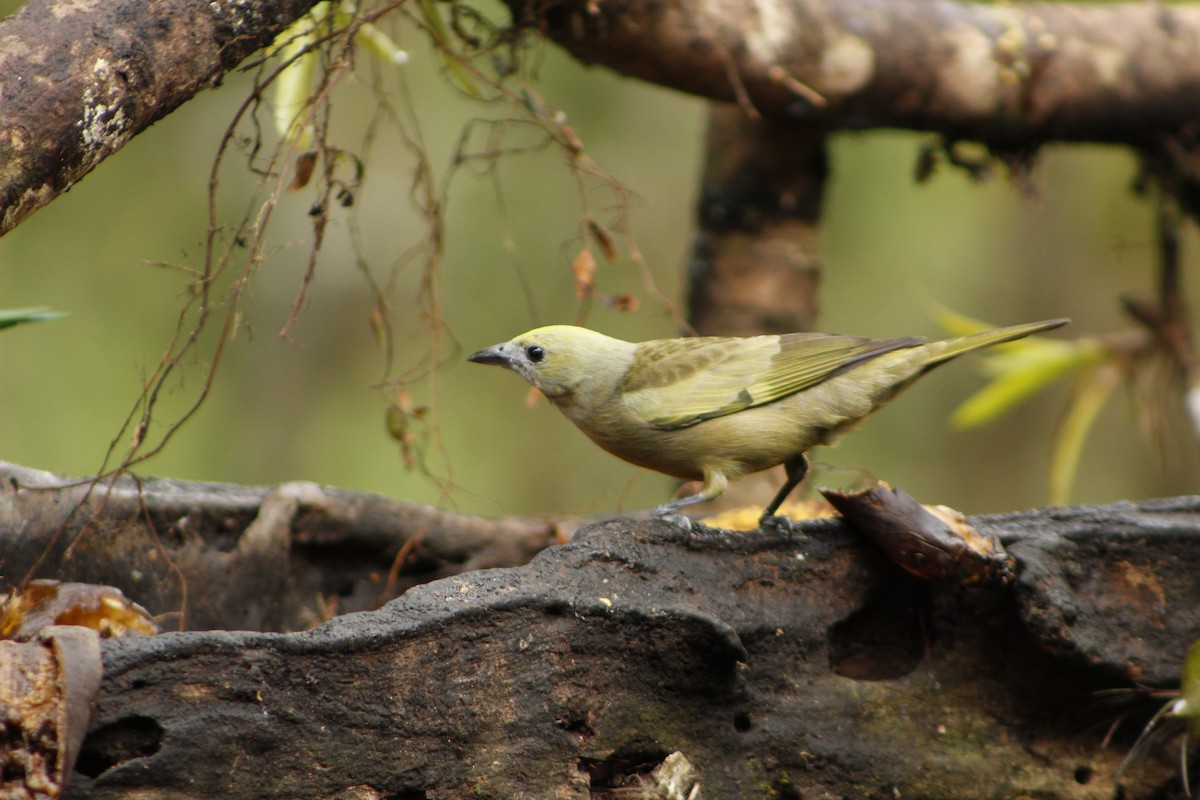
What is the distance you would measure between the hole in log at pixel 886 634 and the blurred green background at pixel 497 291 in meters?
4.69

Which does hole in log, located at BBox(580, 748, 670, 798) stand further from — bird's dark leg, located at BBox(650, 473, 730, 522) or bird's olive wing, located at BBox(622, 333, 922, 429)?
bird's olive wing, located at BBox(622, 333, 922, 429)

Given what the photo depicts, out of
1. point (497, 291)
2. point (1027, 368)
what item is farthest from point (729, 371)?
point (497, 291)

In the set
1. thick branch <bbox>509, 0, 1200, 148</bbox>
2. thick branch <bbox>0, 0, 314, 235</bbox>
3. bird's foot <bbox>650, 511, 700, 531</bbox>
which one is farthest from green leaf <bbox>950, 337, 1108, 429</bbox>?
thick branch <bbox>0, 0, 314, 235</bbox>

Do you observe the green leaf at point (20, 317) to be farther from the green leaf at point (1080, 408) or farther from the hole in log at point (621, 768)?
the green leaf at point (1080, 408)

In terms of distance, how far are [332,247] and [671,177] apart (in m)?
2.38

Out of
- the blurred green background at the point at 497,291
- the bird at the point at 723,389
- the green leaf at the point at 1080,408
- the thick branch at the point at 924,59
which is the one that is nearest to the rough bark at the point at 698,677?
the bird at the point at 723,389

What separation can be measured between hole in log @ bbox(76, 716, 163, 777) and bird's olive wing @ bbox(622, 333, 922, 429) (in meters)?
1.54

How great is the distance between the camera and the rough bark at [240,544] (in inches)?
109

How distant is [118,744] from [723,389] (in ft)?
5.82

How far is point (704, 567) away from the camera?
2.58m

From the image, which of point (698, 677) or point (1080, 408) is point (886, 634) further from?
point (1080, 408)

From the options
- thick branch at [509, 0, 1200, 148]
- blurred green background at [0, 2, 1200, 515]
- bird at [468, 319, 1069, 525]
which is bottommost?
blurred green background at [0, 2, 1200, 515]

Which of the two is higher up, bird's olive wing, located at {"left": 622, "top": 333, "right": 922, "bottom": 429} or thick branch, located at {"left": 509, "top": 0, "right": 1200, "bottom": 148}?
thick branch, located at {"left": 509, "top": 0, "right": 1200, "bottom": 148}

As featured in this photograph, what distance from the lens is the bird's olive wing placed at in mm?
3117
